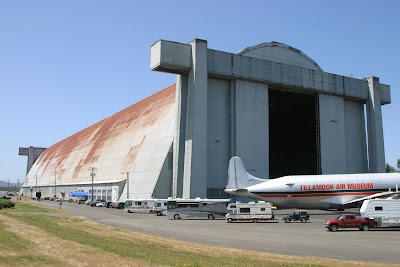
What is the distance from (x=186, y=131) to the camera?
53.4m

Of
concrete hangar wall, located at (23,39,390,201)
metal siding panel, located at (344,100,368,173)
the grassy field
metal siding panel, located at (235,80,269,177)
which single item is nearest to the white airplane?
concrete hangar wall, located at (23,39,390,201)

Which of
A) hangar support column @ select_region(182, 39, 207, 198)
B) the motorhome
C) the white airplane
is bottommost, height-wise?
the motorhome

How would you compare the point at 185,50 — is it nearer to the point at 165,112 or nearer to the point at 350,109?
the point at 165,112

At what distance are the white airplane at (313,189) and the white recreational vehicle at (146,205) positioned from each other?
11625 millimetres

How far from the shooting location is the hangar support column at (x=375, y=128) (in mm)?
67812

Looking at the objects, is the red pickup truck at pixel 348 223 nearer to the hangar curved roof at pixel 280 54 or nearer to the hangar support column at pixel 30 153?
the hangar curved roof at pixel 280 54

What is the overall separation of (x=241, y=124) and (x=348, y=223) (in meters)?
28.5

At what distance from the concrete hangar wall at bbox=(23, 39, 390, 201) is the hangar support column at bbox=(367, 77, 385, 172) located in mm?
181

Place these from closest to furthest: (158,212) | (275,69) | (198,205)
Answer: (198,205), (158,212), (275,69)

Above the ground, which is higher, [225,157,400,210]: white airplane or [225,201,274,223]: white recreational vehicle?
[225,157,400,210]: white airplane

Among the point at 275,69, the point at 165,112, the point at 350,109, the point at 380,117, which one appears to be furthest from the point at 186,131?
the point at 380,117

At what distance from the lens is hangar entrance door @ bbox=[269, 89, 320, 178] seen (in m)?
69.4

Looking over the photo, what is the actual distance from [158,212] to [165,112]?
92.3ft

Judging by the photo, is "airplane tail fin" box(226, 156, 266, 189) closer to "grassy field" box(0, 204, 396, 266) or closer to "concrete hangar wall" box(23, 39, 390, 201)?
"concrete hangar wall" box(23, 39, 390, 201)
